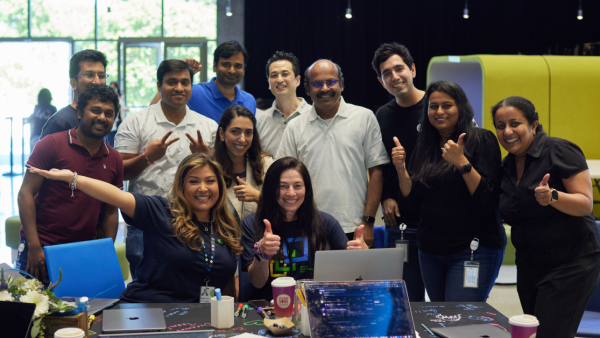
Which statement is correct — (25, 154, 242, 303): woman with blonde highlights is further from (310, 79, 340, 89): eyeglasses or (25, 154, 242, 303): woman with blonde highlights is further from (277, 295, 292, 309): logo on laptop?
(310, 79, 340, 89): eyeglasses

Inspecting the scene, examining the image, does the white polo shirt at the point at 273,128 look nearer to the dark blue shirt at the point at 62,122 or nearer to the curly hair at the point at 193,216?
the curly hair at the point at 193,216

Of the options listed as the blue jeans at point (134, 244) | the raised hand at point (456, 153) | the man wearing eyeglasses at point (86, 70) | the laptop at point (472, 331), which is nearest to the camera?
the laptop at point (472, 331)

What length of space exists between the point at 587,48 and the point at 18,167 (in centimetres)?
1340

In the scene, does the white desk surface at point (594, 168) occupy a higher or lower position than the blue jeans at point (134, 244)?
higher

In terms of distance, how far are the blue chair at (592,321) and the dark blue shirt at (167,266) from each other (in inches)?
69.7

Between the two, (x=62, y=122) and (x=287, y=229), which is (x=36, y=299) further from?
(x=62, y=122)

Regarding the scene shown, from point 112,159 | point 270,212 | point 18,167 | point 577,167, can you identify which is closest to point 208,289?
point 270,212

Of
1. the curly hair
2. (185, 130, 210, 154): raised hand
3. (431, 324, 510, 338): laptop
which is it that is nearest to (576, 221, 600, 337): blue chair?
(431, 324, 510, 338): laptop

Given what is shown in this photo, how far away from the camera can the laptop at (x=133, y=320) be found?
1.83m

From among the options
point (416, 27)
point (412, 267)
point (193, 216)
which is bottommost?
point (412, 267)

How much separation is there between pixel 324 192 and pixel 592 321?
156 cm

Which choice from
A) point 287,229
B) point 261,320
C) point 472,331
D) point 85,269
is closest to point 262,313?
point 261,320

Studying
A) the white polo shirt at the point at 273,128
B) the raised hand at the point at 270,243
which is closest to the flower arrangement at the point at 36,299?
the raised hand at the point at 270,243

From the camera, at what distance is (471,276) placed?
2.48m
